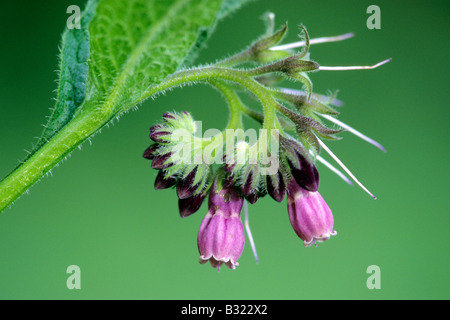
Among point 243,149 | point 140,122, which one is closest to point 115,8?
point 243,149

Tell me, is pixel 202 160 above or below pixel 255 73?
below

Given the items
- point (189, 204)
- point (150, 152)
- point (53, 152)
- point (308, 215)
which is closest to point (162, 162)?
point (150, 152)

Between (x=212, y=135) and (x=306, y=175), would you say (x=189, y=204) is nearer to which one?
(x=212, y=135)

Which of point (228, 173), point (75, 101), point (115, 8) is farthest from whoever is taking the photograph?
point (228, 173)

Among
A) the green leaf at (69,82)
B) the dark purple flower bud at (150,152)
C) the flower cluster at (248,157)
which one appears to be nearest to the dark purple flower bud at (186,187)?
the flower cluster at (248,157)

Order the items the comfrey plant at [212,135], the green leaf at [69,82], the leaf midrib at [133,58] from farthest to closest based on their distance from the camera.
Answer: the green leaf at [69,82] → the comfrey plant at [212,135] → the leaf midrib at [133,58]

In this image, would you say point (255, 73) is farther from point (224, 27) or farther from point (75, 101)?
point (224, 27)

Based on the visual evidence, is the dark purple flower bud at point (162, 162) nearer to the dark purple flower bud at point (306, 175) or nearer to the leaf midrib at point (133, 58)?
the leaf midrib at point (133, 58)

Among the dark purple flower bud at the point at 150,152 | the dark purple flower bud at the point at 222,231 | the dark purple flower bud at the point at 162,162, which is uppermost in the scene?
the dark purple flower bud at the point at 150,152
